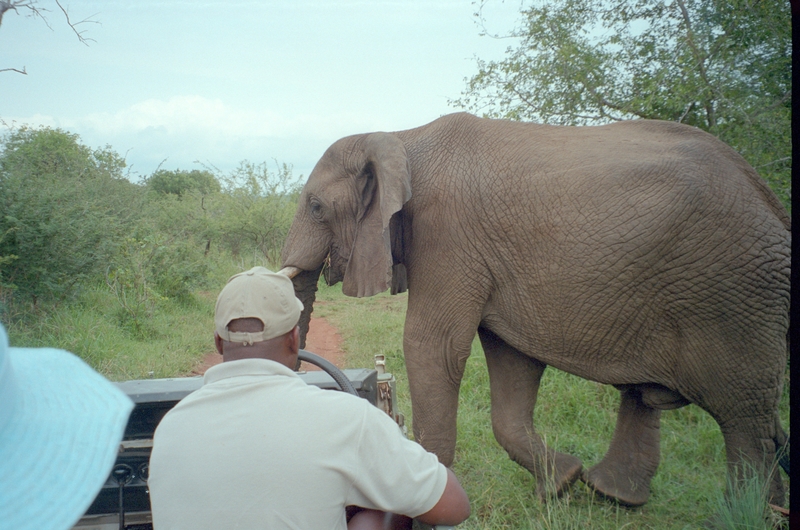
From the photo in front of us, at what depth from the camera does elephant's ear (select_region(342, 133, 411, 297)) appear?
3707mm

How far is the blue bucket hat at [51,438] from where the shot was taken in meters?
0.86

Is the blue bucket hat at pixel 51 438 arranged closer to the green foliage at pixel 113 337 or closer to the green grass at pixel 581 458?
the green grass at pixel 581 458

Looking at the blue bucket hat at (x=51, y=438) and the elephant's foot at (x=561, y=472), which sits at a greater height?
the blue bucket hat at (x=51, y=438)

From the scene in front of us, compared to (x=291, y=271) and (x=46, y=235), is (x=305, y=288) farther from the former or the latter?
(x=46, y=235)

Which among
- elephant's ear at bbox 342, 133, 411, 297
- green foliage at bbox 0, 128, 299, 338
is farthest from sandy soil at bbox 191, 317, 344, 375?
elephant's ear at bbox 342, 133, 411, 297

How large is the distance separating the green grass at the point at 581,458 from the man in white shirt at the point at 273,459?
1.82 meters

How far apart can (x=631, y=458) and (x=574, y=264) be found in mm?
1393

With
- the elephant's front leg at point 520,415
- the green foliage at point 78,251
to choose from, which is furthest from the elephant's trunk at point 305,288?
the green foliage at point 78,251

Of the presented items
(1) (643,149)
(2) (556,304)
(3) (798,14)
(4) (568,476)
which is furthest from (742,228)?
(4) (568,476)

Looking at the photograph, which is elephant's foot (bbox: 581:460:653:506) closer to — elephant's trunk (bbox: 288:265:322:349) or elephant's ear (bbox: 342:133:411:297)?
elephant's ear (bbox: 342:133:411:297)

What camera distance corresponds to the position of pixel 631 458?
405 centimetres

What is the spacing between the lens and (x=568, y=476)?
3885 mm

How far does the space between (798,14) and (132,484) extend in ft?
8.85

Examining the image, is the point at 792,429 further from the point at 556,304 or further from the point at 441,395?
the point at 441,395
